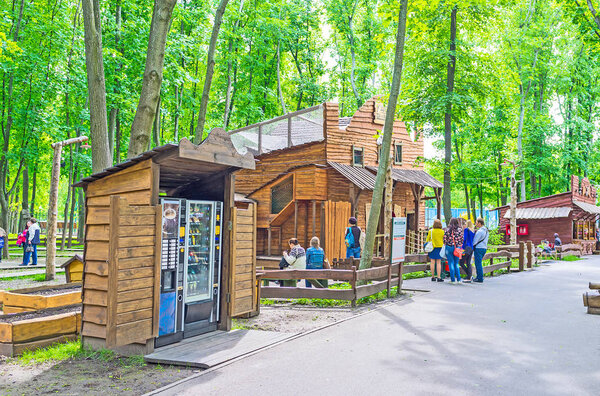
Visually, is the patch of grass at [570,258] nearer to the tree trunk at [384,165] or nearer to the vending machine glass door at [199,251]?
the tree trunk at [384,165]

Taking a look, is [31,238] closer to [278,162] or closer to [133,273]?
[278,162]

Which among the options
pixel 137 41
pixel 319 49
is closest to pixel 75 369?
pixel 137 41

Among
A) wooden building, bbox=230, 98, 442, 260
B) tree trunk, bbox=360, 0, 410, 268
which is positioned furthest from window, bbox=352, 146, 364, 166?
tree trunk, bbox=360, 0, 410, 268

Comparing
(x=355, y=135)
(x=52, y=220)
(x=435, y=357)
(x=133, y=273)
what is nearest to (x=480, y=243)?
(x=435, y=357)

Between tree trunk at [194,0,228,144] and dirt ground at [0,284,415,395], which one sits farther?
tree trunk at [194,0,228,144]

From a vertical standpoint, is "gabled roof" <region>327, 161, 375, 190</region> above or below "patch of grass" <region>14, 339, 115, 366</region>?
above

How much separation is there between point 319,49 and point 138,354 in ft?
127

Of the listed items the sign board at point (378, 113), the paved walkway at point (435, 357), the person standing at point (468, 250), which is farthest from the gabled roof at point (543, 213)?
the paved walkway at point (435, 357)

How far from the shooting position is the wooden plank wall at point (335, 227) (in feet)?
73.2

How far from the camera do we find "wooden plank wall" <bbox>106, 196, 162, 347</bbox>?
683cm

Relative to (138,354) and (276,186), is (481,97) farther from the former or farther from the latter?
(138,354)

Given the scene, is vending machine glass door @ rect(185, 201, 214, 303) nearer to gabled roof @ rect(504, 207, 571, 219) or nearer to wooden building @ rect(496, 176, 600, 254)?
gabled roof @ rect(504, 207, 571, 219)

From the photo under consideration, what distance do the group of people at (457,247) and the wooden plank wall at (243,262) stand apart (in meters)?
7.71

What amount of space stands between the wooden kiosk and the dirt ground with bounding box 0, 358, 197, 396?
36 cm
